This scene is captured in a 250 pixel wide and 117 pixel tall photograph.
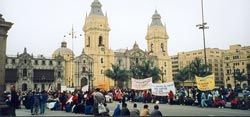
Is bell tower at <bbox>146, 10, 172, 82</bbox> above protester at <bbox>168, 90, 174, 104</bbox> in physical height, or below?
above

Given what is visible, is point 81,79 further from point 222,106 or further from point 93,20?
point 222,106

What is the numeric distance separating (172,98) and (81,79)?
48.1 meters

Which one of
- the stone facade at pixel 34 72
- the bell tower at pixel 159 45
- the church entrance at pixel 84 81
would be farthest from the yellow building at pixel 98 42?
the bell tower at pixel 159 45

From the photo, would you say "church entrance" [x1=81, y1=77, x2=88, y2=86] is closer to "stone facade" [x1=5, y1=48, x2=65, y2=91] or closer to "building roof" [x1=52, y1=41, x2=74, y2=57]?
"stone facade" [x1=5, y1=48, x2=65, y2=91]

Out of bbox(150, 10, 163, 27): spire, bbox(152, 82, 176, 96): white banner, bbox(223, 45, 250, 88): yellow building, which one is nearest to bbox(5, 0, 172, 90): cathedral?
bbox(150, 10, 163, 27): spire

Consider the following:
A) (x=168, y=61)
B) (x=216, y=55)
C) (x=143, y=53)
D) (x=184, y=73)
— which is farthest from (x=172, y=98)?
(x=216, y=55)

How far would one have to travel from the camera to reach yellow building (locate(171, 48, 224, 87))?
10538 centimetres

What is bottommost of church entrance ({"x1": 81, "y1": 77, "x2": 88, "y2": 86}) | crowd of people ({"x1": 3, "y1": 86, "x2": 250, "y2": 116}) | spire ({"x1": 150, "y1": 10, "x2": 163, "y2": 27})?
crowd of people ({"x1": 3, "y1": 86, "x2": 250, "y2": 116})

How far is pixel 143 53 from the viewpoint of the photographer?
289 feet

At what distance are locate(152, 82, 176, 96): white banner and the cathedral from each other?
35750 mm

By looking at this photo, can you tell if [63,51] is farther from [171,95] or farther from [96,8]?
[171,95]

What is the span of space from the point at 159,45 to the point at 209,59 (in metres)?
26.8

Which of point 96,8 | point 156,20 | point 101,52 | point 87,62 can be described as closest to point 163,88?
point 87,62

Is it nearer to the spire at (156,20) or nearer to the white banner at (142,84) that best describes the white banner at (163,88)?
the white banner at (142,84)
